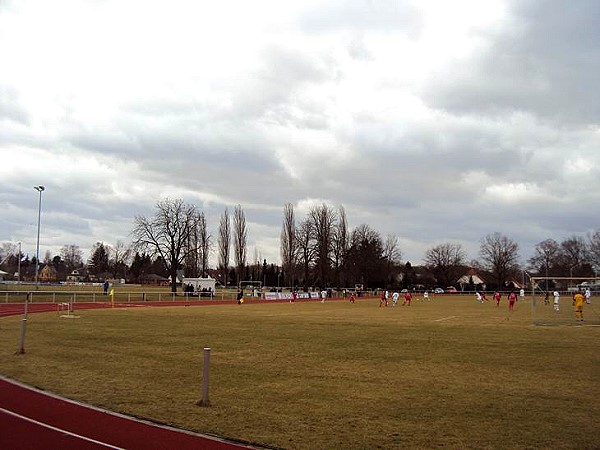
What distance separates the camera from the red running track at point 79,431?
7.51m

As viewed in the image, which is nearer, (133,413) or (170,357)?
(133,413)

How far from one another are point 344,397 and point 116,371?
5820 mm

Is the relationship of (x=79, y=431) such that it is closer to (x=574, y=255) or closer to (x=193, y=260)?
(x=193, y=260)

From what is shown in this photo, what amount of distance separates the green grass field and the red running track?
17.3 inches

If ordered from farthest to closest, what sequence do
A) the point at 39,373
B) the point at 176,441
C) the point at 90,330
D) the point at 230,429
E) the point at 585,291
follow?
the point at 585,291 < the point at 90,330 < the point at 39,373 < the point at 230,429 < the point at 176,441

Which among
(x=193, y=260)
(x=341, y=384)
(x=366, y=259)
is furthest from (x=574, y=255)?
(x=341, y=384)

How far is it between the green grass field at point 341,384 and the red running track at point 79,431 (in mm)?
439

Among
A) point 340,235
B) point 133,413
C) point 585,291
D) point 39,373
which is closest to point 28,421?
point 133,413

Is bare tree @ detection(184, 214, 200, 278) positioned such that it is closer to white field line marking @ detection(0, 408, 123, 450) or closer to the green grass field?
the green grass field

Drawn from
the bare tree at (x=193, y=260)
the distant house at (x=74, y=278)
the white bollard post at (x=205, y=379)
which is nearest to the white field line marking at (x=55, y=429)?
the white bollard post at (x=205, y=379)

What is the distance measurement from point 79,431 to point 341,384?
18.8 ft

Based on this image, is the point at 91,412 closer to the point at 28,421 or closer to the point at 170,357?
the point at 28,421

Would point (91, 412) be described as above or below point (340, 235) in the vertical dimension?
below

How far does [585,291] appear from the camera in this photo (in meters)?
55.8
